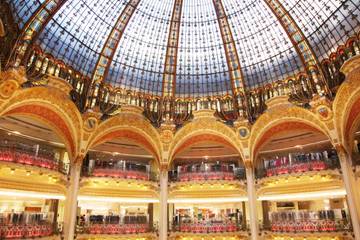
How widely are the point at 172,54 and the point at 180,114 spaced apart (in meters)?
6.72

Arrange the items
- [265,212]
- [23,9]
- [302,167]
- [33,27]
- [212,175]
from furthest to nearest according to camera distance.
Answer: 1. [265,212]
2. [212,175]
3. [302,167]
4. [33,27]
5. [23,9]

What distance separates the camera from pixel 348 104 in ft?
80.0

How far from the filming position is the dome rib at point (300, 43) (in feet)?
88.3

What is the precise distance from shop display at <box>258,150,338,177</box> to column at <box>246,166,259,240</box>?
1.67 m

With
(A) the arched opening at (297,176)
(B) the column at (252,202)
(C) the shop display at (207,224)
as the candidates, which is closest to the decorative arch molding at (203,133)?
(B) the column at (252,202)

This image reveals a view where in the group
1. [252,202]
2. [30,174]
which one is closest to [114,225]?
[30,174]

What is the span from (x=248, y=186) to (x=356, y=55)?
15439 millimetres

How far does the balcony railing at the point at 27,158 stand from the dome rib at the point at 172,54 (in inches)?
539

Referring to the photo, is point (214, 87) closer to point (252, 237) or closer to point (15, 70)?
point (252, 237)

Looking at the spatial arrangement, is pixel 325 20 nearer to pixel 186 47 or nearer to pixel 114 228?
pixel 186 47

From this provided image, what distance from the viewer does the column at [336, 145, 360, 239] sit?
2297 centimetres

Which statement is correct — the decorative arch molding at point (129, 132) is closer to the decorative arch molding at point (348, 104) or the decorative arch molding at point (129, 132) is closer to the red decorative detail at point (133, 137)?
the red decorative detail at point (133, 137)

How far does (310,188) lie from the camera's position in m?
28.6

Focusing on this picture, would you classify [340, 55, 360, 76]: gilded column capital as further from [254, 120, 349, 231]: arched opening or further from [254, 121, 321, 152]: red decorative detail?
[254, 121, 321, 152]: red decorative detail
